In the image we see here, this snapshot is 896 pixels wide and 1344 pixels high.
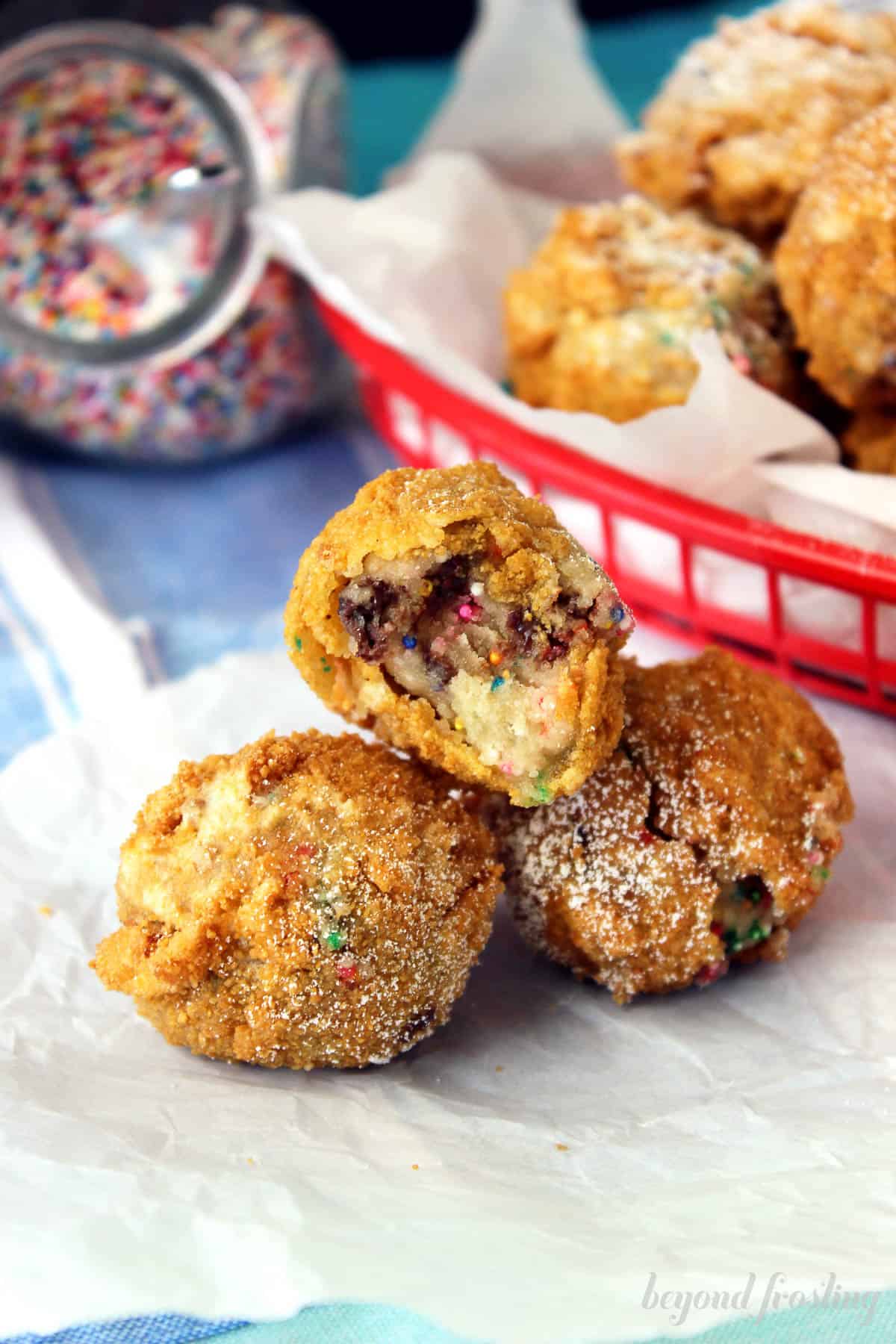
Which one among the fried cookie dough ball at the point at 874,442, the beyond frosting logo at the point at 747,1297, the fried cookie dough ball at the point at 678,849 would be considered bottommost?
the beyond frosting logo at the point at 747,1297

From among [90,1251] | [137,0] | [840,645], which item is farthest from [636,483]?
[137,0]

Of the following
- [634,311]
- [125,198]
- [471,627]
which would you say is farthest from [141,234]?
[471,627]

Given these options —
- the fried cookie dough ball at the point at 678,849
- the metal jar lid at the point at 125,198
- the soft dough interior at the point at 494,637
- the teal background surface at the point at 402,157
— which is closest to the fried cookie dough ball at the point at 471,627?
the soft dough interior at the point at 494,637

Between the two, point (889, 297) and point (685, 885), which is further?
point (889, 297)

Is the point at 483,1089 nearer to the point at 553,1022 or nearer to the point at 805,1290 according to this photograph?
the point at 553,1022

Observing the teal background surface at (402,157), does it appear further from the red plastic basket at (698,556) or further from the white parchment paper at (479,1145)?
the red plastic basket at (698,556)

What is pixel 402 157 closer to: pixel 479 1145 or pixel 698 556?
pixel 698 556

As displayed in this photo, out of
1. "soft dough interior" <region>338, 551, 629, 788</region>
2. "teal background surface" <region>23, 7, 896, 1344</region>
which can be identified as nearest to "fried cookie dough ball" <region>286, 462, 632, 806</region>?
"soft dough interior" <region>338, 551, 629, 788</region>
